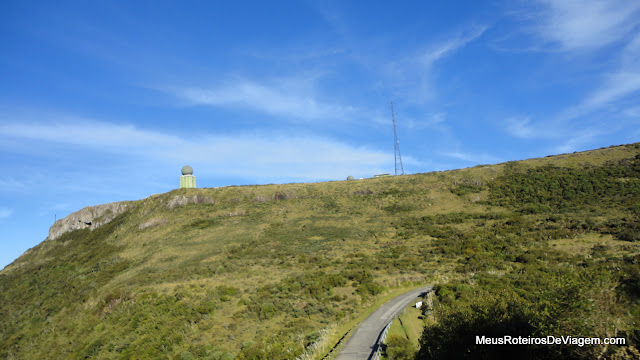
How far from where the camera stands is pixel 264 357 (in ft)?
71.6

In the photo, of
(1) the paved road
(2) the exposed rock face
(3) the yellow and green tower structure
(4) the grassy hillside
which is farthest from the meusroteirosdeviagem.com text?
(2) the exposed rock face

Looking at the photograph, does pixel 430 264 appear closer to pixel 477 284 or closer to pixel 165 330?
pixel 477 284

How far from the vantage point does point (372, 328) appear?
21516 mm

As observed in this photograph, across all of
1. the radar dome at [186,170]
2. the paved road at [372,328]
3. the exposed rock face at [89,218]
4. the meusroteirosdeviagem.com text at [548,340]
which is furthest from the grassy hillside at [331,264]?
the radar dome at [186,170]

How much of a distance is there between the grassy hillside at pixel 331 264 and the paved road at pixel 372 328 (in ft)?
6.11

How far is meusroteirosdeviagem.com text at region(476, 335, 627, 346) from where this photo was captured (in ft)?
36.1

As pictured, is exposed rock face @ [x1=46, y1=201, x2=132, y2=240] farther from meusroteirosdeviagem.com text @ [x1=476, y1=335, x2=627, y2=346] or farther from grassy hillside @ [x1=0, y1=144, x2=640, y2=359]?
meusroteirosdeviagem.com text @ [x1=476, y1=335, x2=627, y2=346]

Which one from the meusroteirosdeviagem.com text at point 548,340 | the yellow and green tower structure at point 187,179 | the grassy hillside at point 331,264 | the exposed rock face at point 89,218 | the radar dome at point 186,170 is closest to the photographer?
the meusroteirosdeviagem.com text at point 548,340

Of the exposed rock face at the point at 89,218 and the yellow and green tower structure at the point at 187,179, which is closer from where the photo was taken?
the exposed rock face at the point at 89,218

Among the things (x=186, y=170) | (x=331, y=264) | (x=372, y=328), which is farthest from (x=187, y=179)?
(x=372, y=328)

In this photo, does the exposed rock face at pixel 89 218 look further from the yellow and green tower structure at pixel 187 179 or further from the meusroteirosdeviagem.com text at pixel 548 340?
the meusroteirosdeviagem.com text at pixel 548 340

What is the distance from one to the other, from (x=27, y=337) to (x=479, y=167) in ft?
285

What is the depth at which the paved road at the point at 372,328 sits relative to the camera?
57.8 ft

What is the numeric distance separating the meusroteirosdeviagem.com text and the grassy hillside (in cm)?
28
